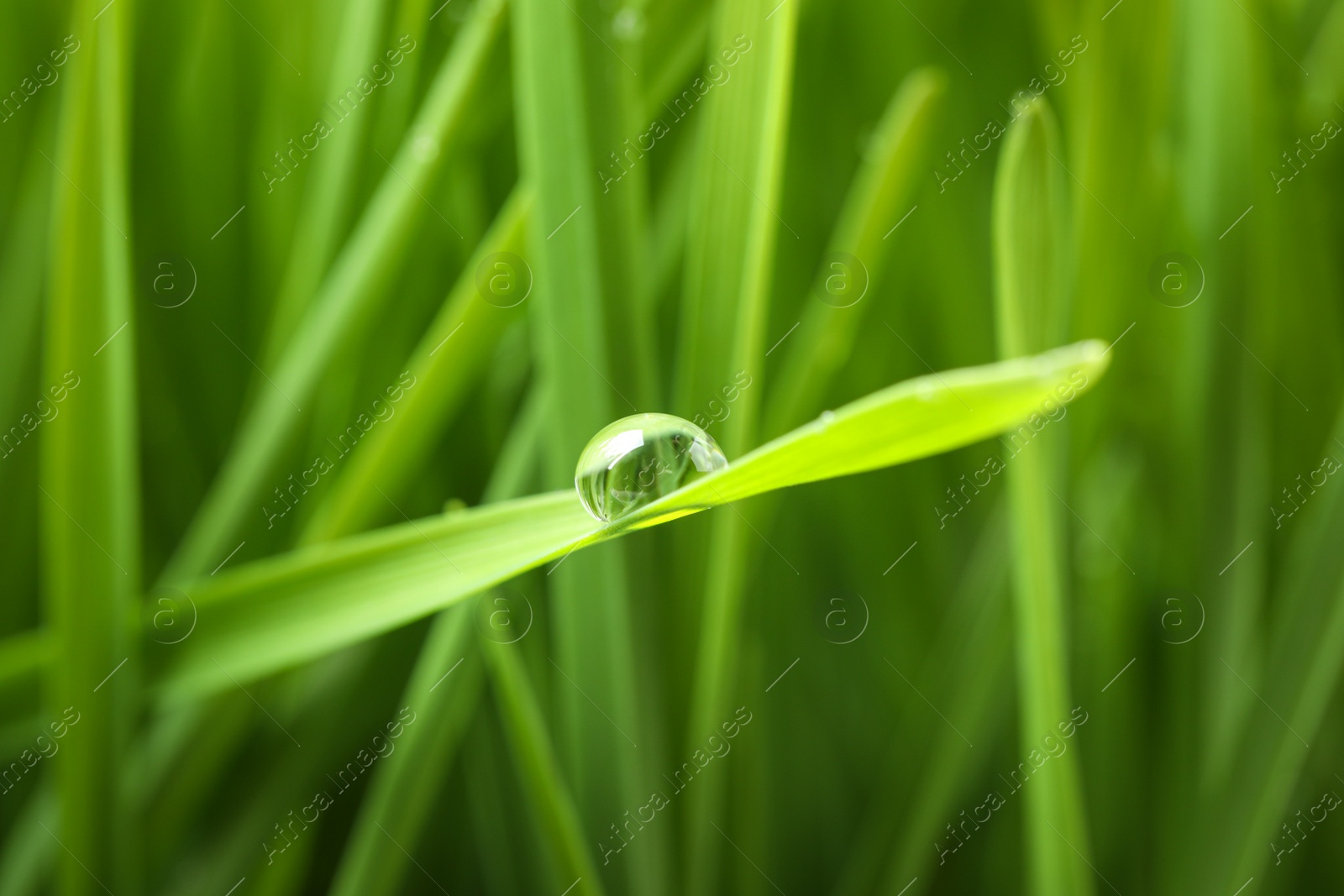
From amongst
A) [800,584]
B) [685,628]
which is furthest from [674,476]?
[800,584]

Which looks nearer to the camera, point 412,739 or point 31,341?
point 412,739

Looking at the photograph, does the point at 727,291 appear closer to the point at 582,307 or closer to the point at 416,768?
the point at 582,307

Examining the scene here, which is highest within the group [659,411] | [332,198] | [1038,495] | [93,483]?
[332,198]

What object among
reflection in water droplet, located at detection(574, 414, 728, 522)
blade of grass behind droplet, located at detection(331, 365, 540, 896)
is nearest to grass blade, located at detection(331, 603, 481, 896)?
blade of grass behind droplet, located at detection(331, 365, 540, 896)

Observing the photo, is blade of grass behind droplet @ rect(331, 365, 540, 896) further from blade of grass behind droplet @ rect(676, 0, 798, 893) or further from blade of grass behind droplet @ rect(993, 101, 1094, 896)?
blade of grass behind droplet @ rect(993, 101, 1094, 896)

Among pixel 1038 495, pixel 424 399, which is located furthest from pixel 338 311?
pixel 1038 495

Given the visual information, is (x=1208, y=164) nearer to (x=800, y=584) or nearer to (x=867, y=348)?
(x=867, y=348)

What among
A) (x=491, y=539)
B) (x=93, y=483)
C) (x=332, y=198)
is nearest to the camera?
(x=491, y=539)
